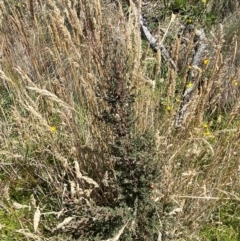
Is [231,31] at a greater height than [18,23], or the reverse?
[18,23]

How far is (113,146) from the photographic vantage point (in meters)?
1.73

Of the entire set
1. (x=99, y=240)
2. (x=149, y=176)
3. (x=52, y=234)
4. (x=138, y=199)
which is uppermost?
(x=149, y=176)

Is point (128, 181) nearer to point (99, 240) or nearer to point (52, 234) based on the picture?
point (99, 240)

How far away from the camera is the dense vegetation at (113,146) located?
→ 172 centimetres

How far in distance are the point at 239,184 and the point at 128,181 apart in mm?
676

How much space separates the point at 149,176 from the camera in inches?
69.4

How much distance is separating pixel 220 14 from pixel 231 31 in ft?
2.26

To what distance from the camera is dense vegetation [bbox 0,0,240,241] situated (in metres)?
1.72

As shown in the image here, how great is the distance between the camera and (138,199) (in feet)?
5.99

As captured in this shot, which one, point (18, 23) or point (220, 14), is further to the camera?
point (220, 14)

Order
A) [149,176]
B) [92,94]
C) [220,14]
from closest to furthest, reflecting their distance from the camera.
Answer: [149,176], [92,94], [220,14]

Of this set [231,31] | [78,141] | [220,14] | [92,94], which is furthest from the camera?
[220,14]

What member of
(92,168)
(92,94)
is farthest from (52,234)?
(92,94)

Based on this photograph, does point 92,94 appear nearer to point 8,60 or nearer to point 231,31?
point 8,60
